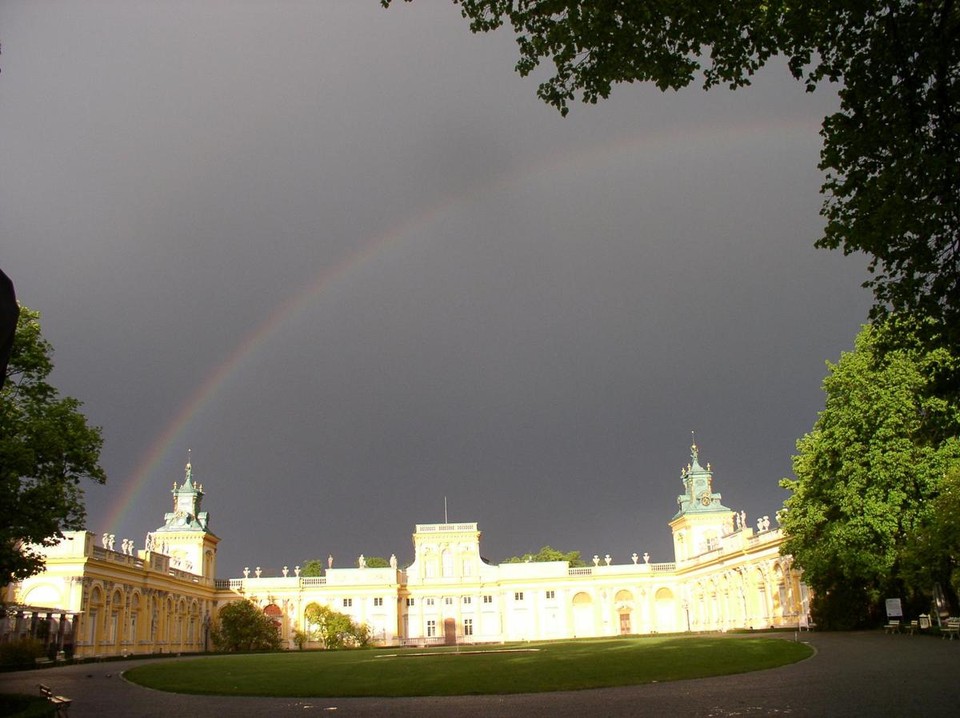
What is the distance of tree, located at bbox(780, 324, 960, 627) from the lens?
107ft

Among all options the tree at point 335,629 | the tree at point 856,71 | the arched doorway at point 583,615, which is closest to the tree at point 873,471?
the tree at point 856,71

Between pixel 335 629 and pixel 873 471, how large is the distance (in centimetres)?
4935

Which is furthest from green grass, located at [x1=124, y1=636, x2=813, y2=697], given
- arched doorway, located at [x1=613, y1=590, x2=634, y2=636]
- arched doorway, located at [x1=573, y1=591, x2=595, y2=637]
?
arched doorway, located at [x1=613, y1=590, x2=634, y2=636]

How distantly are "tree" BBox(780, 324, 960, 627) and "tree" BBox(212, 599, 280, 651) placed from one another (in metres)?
46.5

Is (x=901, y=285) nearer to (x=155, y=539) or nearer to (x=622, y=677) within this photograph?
(x=622, y=677)

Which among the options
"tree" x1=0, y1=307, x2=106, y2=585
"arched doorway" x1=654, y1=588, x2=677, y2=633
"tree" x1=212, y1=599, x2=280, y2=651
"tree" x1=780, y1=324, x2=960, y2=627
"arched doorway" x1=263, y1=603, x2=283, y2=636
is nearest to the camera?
"tree" x1=0, y1=307, x2=106, y2=585

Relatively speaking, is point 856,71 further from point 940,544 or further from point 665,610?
point 665,610

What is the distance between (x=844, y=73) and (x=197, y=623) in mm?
70267

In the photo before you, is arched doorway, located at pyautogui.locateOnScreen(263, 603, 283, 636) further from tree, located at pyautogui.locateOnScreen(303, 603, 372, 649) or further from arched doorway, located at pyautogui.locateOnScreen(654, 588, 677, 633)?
arched doorway, located at pyautogui.locateOnScreen(654, 588, 677, 633)

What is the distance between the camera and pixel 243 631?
6631 centimetres

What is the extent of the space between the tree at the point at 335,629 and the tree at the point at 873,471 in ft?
144

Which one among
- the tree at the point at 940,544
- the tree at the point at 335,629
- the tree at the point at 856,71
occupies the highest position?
the tree at the point at 856,71

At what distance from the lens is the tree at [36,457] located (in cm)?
2248

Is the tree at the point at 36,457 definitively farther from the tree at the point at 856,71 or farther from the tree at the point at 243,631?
the tree at the point at 243,631
